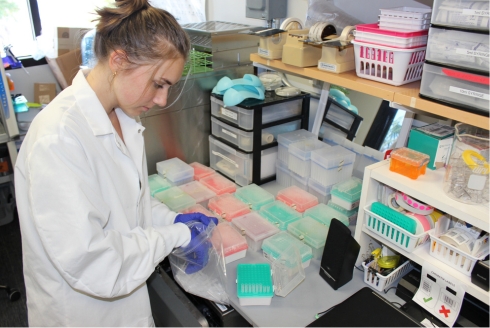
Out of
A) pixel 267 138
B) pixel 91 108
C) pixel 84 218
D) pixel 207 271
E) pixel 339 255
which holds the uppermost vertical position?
pixel 91 108

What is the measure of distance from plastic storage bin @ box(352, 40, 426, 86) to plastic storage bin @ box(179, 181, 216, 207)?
75 cm

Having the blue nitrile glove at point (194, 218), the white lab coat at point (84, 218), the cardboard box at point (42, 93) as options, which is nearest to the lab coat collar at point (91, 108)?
the white lab coat at point (84, 218)

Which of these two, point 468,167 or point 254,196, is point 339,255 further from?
point 254,196

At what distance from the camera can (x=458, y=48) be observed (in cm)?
87

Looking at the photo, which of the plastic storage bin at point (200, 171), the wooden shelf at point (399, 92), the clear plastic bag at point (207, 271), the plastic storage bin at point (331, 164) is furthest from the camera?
the plastic storage bin at point (200, 171)

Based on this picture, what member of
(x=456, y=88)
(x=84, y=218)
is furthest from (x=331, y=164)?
(x=84, y=218)

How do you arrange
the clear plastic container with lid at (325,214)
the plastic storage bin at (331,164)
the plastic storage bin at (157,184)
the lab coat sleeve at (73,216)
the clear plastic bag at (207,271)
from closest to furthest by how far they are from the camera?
the lab coat sleeve at (73,216) → the clear plastic bag at (207,271) → the clear plastic container with lid at (325,214) → the plastic storage bin at (331,164) → the plastic storage bin at (157,184)

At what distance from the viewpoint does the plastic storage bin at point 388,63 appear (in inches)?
39.8

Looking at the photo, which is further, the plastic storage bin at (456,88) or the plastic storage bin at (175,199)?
the plastic storage bin at (175,199)

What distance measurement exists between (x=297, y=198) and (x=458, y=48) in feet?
2.59

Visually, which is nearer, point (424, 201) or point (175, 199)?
point (424, 201)

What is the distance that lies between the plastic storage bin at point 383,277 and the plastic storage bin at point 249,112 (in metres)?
0.75

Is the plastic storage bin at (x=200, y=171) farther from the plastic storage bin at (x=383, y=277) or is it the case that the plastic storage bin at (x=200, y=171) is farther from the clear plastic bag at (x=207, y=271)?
the plastic storage bin at (x=383, y=277)

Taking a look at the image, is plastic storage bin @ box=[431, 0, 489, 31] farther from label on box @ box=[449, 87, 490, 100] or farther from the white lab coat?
the white lab coat
